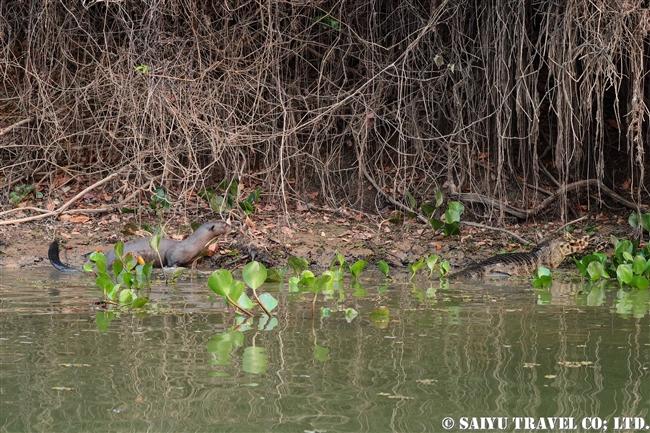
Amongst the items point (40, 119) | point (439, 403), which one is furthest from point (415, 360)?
point (40, 119)

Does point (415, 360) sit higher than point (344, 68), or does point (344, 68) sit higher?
point (344, 68)

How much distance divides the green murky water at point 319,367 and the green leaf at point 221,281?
0.51 feet

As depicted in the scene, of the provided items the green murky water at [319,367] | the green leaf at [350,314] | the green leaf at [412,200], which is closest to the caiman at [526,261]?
the green leaf at [412,200]

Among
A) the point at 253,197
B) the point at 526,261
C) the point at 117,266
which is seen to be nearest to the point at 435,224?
the point at 526,261

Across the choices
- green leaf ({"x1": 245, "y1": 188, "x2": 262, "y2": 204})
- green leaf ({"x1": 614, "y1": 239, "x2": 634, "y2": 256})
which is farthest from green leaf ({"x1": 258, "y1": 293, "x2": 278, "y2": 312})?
green leaf ({"x1": 245, "y1": 188, "x2": 262, "y2": 204})

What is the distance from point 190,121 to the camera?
7082 millimetres

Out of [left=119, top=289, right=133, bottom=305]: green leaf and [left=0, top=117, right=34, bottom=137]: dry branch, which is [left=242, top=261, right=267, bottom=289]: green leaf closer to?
[left=119, top=289, right=133, bottom=305]: green leaf

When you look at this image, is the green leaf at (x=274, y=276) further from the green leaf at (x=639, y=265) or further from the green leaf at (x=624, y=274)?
the green leaf at (x=639, y=265)

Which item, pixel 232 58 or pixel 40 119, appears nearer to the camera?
pixel 232 58

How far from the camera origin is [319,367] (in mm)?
2883

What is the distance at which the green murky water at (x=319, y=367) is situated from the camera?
232 cm

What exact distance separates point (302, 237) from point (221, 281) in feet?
10.9

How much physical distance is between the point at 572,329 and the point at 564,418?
1.43m

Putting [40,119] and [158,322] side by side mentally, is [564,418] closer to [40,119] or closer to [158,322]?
[158,322]
